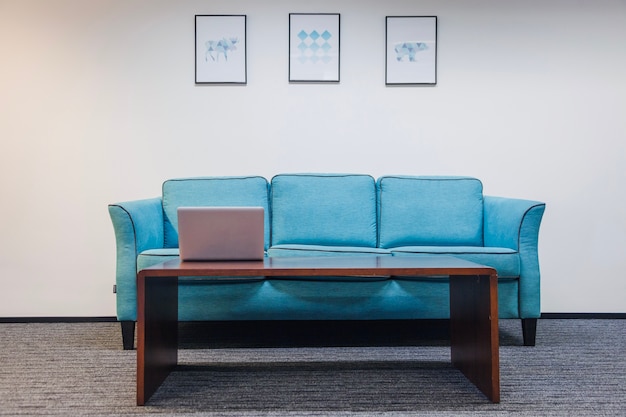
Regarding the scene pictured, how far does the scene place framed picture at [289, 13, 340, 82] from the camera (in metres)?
2.67

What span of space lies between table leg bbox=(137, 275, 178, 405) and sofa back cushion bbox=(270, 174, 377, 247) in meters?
0.77

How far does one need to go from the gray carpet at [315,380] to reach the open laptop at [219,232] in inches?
16.1

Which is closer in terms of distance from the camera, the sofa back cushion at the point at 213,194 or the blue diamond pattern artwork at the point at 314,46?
the sofa back cushion at the point at 213,194

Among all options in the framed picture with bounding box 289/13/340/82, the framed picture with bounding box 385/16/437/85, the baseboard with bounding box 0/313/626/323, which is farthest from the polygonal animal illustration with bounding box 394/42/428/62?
the baseboard with bounding box 0/313/626/323

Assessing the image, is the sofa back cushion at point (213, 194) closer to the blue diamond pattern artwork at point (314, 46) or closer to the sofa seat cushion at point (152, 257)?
the sofa seat cushion at point (152, 257)

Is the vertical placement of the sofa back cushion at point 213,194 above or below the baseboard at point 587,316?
above

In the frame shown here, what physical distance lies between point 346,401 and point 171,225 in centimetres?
132

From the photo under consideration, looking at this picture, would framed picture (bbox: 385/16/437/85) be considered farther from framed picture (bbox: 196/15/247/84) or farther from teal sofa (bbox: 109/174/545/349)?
framed picture (bbox: 196/15/247/84)

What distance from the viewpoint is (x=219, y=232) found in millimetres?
Answer: 1444

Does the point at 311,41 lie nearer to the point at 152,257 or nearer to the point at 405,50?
the point at 405,50

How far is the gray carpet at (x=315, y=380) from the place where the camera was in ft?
4.37

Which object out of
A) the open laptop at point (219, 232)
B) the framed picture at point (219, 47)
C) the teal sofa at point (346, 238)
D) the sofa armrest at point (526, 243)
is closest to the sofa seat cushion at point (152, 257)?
the teal sofa at point (346, 238)

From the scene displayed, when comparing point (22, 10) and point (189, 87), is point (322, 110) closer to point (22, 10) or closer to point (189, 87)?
point (189, 87)

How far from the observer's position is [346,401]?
54.2 inches
